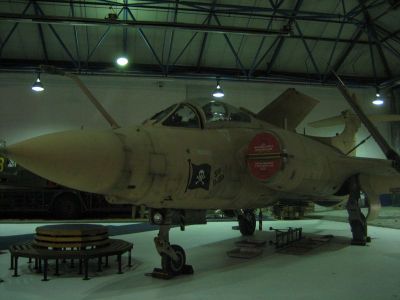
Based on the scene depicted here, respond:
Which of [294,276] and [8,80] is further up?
[8,80]

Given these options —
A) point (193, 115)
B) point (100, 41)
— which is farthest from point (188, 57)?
point (193, 115)

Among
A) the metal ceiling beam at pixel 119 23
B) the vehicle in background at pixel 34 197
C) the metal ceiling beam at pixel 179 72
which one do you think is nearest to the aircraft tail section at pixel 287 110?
the metal ceiling beam at pixel 119 23

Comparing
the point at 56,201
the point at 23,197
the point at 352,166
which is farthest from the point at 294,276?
the point at 23,197

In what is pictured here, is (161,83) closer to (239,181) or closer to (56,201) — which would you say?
(56,201)

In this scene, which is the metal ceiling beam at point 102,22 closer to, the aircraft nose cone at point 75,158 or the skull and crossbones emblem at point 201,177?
the skull and crossbones emblem at point 201,177

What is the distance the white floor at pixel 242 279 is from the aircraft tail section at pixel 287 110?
2.84 meters

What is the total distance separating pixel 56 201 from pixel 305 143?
9.49m

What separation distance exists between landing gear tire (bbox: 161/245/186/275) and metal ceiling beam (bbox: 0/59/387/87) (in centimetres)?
1167

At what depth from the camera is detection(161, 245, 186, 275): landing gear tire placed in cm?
529

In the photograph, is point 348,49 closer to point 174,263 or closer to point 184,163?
point 184,163

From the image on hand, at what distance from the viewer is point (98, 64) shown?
16.2 meters

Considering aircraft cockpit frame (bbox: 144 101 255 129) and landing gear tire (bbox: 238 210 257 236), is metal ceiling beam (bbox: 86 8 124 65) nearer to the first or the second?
landing gear tire (bbox: 238 210 257 236)

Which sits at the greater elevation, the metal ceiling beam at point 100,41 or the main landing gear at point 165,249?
the metal ceiling beam at point 100,41

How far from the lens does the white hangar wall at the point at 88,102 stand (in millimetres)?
15930
